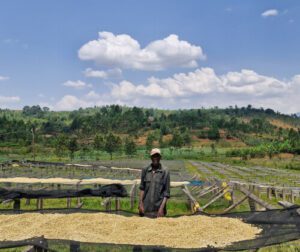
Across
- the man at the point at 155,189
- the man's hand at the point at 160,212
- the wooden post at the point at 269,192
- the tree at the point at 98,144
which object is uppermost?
the man at the point at 155,189

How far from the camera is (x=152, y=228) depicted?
15.3 ft

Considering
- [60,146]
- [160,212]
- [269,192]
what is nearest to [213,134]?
[60,146]

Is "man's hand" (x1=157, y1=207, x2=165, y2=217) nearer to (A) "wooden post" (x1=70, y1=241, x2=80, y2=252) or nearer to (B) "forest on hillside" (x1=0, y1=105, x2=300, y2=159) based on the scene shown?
(A) "wooden post" (x1=70, y1=241, x2=80, y2=252)

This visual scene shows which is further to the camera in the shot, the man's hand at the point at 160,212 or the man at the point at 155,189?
the man at the point at 155,189

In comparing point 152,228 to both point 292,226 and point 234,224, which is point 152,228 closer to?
point 234,224

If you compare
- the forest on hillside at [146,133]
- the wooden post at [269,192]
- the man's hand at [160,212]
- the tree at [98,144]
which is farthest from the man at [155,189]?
the tree at [98,144]

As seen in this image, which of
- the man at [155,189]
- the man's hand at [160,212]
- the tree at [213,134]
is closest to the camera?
the man's hand at [160,212]

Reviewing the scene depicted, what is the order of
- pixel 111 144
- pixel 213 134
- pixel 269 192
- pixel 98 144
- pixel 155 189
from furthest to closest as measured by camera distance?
pixel 213 134
pixel 98 144
pixel 111 144
pixel 269 192
pixel 155 189

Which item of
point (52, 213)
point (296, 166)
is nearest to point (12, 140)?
point (296, 166)

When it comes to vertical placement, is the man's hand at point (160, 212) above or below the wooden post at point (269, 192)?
above

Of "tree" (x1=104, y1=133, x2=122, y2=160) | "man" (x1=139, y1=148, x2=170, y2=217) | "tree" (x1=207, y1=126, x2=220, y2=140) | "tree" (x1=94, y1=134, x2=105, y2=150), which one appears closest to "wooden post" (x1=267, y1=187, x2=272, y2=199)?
"man" (x1=139, y1=148, x2=170, y2=217)

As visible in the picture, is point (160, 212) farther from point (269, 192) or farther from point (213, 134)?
point (213, 134)

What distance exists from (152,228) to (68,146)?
57.6m

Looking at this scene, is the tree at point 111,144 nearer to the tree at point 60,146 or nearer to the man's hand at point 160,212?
the tree at point 60,146
